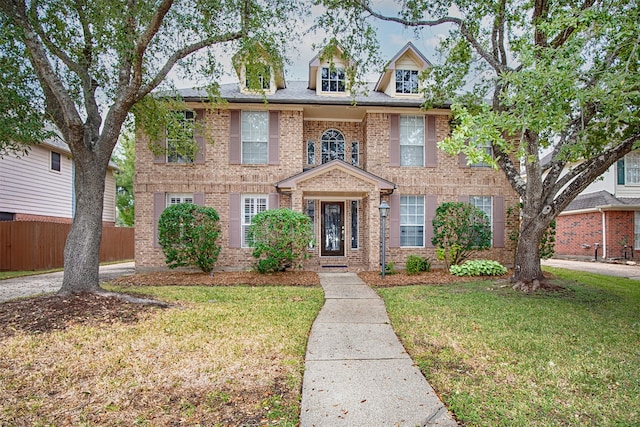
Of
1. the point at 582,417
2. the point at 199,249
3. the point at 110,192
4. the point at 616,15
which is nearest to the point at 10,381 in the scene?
the point at 582,417

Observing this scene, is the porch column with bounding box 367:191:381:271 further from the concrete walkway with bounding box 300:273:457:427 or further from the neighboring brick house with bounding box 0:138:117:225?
the neighboring brick house with bounding box 0:138:117:225

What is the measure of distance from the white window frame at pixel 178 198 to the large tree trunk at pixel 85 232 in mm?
5064

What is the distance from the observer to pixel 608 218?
53.5 ft

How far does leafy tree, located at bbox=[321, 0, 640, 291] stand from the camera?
4.77 metres

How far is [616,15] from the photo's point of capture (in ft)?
16.6

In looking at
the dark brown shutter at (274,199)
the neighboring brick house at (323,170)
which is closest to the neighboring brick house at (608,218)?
the neighboring brick house at (323,170)

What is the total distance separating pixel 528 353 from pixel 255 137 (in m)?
9.80

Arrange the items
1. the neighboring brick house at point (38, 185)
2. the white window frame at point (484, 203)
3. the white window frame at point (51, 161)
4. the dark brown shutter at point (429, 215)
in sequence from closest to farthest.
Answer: the dark brown shutter at point (429, 215) < the white window frame at point (484, 203) < the neighboring brick house at point (38, 185) < the white window frame at point (51, 161)

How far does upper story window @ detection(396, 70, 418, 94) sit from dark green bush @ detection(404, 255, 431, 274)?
5718 mm

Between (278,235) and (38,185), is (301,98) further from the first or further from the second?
(38,185)

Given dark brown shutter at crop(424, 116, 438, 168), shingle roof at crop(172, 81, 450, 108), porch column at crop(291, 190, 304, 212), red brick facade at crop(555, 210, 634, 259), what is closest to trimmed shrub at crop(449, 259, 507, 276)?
dark brown shutter at crop(424, 116, 438, 168)

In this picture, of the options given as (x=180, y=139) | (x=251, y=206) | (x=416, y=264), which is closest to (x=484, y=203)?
(x=416, y=264)

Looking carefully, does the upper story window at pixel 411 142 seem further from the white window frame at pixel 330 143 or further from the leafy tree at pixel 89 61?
the leafy tree at pixel 89 61

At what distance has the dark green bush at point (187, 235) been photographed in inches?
407
